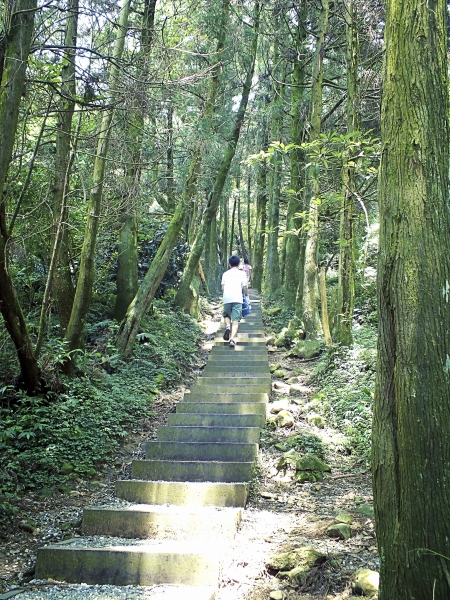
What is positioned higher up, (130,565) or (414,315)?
(414,315)

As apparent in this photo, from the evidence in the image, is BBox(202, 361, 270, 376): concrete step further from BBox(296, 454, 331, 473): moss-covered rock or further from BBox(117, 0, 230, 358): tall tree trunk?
BBox(296, 454, 331, 473): moss-covered rock

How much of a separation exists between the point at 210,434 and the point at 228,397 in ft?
4.54

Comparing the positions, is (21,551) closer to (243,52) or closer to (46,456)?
(46,456)

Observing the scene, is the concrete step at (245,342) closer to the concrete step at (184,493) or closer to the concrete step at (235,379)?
the concrete step at (235,379)

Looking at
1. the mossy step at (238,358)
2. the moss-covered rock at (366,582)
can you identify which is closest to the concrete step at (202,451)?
the moss-covered rock at (366,582)

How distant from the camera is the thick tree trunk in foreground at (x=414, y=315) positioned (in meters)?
2.82

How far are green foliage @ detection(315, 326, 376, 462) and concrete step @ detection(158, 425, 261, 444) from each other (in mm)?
1325

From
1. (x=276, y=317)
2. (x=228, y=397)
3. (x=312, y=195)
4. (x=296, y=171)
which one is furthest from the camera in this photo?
(x=276, y=317)

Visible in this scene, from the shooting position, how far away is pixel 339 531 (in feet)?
15.3

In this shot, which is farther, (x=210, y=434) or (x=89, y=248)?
(x=89, y=248)

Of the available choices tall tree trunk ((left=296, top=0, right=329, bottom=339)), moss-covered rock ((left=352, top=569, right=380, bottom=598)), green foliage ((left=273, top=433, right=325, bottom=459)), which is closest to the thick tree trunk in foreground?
moss-covered rock ((left=352, top=569, right=380, bottom=598))

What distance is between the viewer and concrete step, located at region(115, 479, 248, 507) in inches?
224

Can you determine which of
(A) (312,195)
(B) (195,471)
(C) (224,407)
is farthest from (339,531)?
(A) (312,195)

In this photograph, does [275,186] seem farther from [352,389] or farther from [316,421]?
[316,421]
